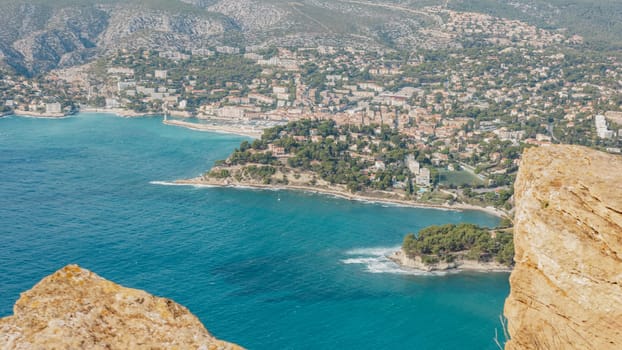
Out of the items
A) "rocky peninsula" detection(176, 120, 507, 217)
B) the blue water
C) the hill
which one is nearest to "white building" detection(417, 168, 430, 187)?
"rocky peninsula" detection(176, 120, 507, 217)

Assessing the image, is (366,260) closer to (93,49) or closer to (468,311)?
(468,311)

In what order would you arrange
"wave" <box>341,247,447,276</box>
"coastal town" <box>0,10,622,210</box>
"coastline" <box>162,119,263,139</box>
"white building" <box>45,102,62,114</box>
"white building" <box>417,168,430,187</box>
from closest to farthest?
"wave" <box>341,247,447,276</box>, "white building" <box>417,168,430,187</box>, "coastal town" <box>0,10,622,210</box>, "coastline" <box>162,119,263,139</box>, "white building" <box>45,102,62,114</box>

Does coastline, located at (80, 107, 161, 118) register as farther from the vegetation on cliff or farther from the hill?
the vegetation on cliff

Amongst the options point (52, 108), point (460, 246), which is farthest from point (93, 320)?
point (52, 108)

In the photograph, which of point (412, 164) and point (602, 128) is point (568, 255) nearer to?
point (412, 164)

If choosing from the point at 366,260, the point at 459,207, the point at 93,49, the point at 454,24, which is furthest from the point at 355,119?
the point at 93,49

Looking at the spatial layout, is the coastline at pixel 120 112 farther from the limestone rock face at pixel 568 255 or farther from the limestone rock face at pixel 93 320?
the limestone rock face at pixel 93 320
